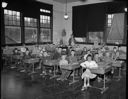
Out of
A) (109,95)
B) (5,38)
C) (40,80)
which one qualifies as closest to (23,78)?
(40,80)

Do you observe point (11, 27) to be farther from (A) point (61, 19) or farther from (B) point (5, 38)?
(A) point (61, 19)

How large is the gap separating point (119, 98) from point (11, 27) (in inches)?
253

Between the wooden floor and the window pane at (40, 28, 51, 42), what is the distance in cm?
486

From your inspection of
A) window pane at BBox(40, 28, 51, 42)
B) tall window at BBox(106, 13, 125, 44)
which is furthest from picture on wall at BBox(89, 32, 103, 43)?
window pane at BBox(40, 28, 51, 42)

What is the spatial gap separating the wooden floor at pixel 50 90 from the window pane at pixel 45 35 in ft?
16.0

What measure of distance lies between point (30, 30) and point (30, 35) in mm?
299

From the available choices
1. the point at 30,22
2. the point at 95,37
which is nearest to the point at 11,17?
the point at 30,22

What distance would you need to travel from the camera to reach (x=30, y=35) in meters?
8.66

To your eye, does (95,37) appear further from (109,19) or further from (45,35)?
(45,35)

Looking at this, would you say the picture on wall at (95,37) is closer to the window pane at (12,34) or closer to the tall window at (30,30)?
the tall window at (30,30)

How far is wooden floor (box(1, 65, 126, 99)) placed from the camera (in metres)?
3.40

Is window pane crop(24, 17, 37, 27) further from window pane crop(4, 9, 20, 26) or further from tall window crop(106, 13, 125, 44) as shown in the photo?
tall window crop(106, 13, 125, 44)

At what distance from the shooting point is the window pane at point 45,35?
9.37m

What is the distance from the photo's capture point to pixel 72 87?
4043 mm
